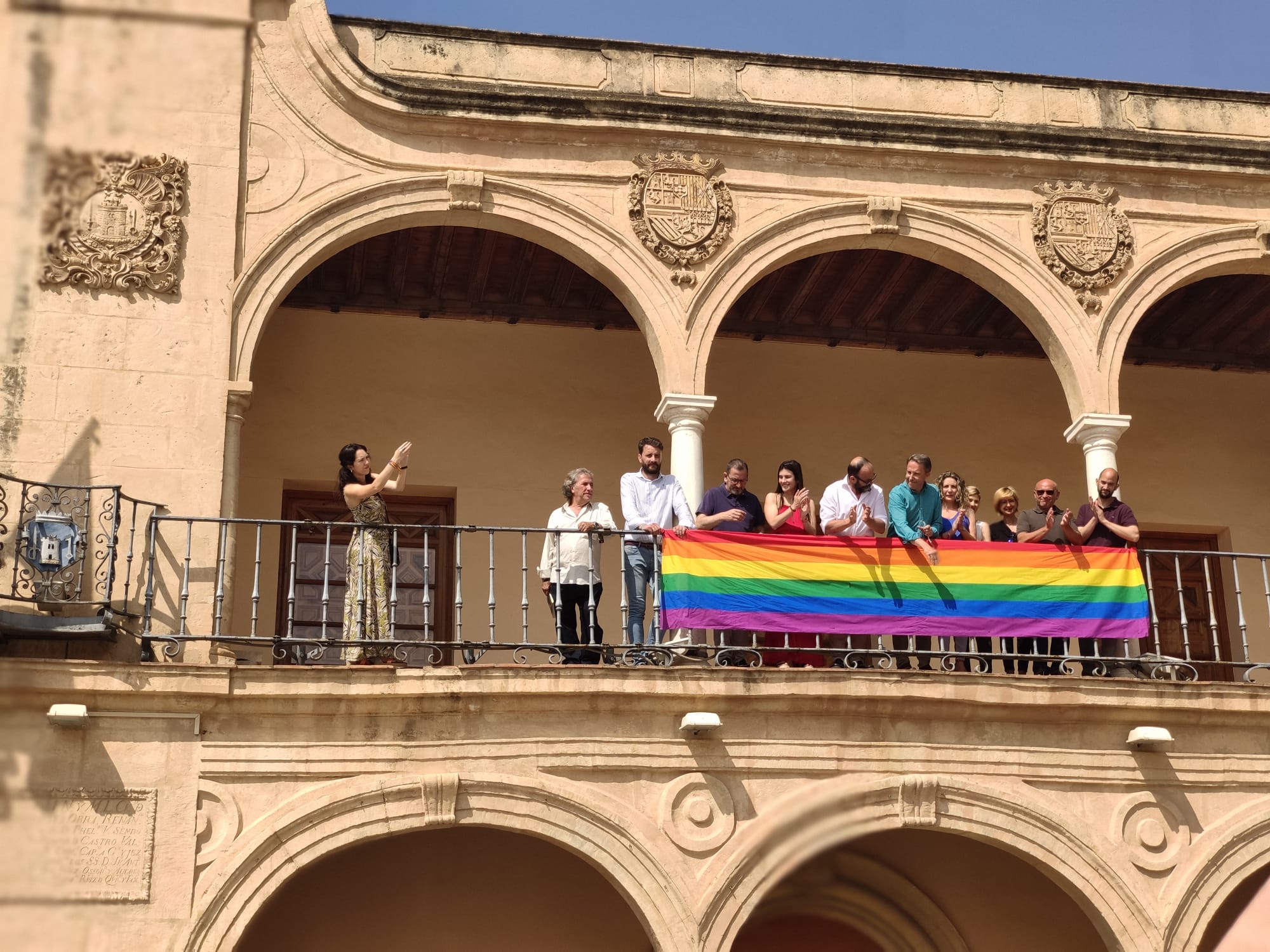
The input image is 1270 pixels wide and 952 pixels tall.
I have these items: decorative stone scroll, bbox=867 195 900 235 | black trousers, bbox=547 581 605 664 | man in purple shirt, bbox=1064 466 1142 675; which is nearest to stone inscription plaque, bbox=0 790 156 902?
black trousers, bbox=547 581 605 664

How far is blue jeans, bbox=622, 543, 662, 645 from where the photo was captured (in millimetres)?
9633

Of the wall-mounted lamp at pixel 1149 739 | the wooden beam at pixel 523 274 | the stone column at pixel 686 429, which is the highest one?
the wooden beam at pixel 523 274

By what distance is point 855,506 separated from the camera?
1016 centimetres

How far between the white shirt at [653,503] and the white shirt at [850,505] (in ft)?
2.84

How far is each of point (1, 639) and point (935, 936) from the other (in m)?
6.00

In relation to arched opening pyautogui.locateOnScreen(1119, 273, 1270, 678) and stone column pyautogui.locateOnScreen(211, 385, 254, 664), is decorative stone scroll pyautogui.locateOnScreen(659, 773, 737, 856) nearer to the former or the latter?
stone column pyautogui.locateOnScreen(211, 385, 254, 664)

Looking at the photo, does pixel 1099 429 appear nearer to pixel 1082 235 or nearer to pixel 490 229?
pixel 1082 235

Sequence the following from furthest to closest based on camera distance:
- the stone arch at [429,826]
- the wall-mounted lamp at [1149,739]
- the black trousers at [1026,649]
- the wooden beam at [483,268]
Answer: the wooden beam at [483,268] < the black trousers at [1026,649] < the wall-mounted lamp at [1149,739] < the stone arch at [429,826]

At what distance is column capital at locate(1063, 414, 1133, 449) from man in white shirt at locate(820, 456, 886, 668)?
152 centimetres

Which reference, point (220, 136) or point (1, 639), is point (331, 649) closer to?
point (1, 639)

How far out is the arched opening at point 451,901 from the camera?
10.3m

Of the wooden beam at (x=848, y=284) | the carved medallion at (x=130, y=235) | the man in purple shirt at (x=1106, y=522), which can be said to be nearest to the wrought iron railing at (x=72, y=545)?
the carved medallion at (x=130, y=235)

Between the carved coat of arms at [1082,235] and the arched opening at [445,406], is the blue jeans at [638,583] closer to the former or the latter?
the arched opening at [445,406]

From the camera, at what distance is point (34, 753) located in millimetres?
2211
